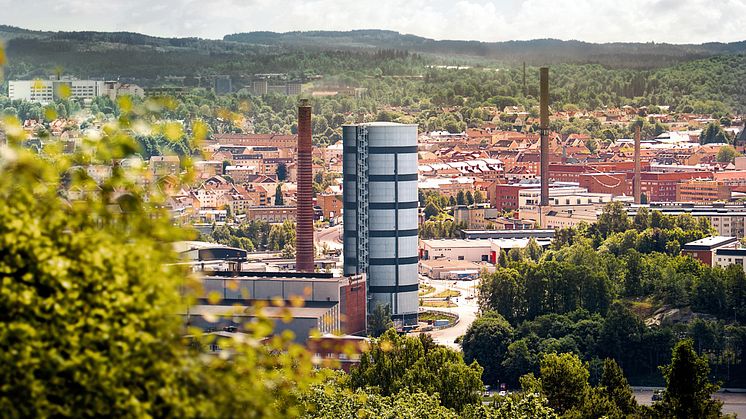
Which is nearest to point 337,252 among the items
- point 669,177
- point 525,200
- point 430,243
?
point 430,243

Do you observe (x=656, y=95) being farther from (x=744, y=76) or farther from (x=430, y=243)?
(x=430, y=243)

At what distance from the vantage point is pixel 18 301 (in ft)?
15.6

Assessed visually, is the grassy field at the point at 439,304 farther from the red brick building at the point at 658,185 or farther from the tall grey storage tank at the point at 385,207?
the red brick building at the point at 658,185

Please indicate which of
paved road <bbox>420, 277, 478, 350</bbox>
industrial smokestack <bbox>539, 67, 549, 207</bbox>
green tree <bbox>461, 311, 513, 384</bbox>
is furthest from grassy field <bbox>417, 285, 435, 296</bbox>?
green tree <bbox>461, 311, 513, 384</bbox>

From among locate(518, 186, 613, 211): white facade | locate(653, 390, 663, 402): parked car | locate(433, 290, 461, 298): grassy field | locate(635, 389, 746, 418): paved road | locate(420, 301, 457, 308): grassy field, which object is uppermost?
locate(518, 186, 613, 211): white facade

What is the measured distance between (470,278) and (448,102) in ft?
145

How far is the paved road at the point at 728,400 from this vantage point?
90.7 ft

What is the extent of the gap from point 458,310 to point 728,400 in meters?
14.4

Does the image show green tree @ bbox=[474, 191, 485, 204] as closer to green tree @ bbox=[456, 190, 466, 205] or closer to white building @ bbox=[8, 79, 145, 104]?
green tree @ bbox=[456, 190, 466, 205]

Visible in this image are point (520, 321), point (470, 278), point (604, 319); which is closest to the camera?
point (604, 319)

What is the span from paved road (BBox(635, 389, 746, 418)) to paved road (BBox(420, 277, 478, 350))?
18.2 feet

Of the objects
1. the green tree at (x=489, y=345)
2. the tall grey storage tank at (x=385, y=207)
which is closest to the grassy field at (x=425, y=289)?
the tall grey storage tank at (x=385, y=207)

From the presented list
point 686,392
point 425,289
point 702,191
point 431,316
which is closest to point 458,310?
point 431,316

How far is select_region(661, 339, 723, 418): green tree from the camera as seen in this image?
18438mm
